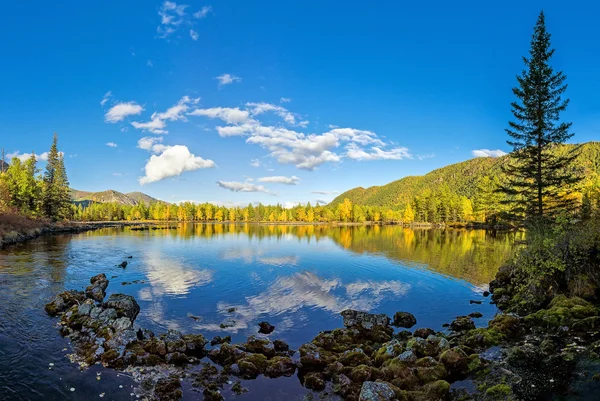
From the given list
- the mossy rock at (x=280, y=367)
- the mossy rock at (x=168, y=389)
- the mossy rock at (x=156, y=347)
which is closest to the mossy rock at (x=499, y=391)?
the mossy rock at (x=280, y=367)

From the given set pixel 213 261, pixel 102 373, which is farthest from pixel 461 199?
pixel 102 373

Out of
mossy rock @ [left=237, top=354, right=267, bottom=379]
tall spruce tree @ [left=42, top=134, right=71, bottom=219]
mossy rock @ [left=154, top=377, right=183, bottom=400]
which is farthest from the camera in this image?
tall spruce tree @ [left=42, top=134, right=71, bottom=219]

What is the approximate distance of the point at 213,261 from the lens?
4709cm

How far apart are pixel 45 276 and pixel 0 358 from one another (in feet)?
69.1

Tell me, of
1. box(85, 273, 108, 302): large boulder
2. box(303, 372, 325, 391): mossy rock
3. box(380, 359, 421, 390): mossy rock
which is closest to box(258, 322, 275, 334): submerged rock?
box(303, 372, 325, 391): mossy rock

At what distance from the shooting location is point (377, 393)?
37.0ft

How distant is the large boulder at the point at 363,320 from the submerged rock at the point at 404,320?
2.49ft

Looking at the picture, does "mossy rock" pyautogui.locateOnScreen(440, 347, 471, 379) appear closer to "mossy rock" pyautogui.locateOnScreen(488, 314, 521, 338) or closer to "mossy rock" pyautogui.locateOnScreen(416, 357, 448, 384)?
"mossy rock" pyautogui.locateOnScreen(416, 357, 448, 384)

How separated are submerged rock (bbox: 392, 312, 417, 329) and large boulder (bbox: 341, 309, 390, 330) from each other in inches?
29.9

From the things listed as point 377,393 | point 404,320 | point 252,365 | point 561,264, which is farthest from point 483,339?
point 252,365

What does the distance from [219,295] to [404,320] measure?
1526 centimetres

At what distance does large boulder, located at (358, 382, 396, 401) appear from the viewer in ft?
36.5

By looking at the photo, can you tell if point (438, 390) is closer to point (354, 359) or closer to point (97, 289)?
point (354, 359)

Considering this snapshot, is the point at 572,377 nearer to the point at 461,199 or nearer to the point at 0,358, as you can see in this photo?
the point at 0,358
